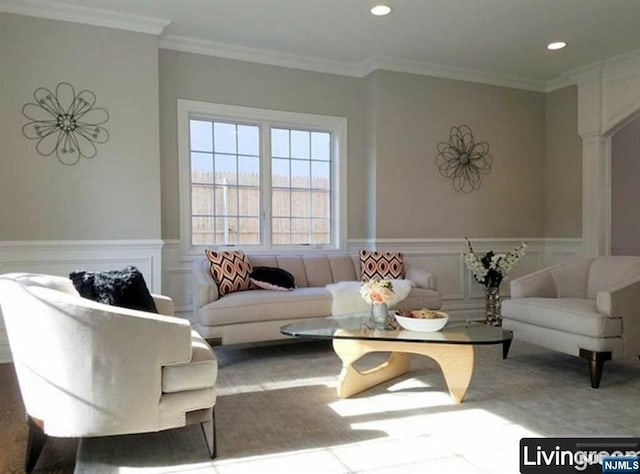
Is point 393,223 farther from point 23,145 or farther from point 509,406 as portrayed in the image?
point 23,145

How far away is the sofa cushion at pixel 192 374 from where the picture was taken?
2.04 m

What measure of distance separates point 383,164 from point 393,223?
65cm

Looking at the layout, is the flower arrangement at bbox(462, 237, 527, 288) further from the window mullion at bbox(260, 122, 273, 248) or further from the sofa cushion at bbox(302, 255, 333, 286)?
the window mullion at bbox(260, 122, 273, 248)

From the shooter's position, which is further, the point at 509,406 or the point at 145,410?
the point at 509,406

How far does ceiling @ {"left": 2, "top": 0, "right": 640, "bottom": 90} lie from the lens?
12.6ft

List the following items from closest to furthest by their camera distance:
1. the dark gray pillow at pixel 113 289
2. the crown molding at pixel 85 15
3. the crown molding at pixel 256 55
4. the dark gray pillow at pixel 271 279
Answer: the dark gray pillow at pixel 113 289
the crown molding at pixel 85 15
the dark gray pillow at pixel 271 279
the crown molding at pixel 256 55

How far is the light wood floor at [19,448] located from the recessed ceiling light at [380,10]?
364 centimetres

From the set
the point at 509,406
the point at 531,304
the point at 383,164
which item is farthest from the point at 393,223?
the point at 509,406

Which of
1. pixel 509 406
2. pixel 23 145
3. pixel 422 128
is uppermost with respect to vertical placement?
pixel 422 128

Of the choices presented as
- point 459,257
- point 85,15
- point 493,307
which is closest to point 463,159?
point 459,257

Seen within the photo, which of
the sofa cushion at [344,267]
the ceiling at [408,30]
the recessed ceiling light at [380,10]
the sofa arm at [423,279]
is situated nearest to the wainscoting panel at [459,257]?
the sofa cushion at [344,267]

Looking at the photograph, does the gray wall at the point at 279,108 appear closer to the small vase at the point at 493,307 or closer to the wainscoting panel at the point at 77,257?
the wainscoting panel at the point at 77,257

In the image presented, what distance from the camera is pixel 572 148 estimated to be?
18.5 ft

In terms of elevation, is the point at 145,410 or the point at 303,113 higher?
the point at 303,113
